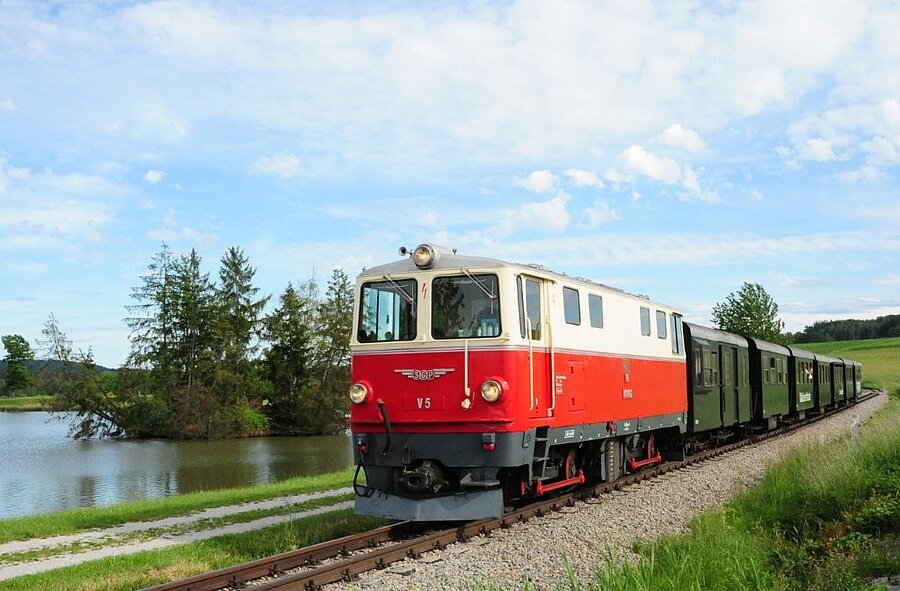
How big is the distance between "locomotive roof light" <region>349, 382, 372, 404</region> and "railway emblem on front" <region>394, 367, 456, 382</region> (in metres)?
0.50

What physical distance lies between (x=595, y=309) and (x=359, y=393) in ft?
13.7

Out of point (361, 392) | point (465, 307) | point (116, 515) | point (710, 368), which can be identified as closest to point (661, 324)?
point (710, 368)

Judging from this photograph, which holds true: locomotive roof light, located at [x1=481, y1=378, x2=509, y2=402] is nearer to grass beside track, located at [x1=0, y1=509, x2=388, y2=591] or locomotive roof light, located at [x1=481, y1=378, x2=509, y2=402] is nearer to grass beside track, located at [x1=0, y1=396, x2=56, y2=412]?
grass beside track, located at [x1=0, y1=509, x2=388, y2=591]

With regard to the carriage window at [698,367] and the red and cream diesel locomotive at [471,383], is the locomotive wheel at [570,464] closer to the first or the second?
the red and cream diesel locomotive at [471,383]

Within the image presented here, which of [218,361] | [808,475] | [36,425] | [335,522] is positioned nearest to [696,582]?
[335,522]

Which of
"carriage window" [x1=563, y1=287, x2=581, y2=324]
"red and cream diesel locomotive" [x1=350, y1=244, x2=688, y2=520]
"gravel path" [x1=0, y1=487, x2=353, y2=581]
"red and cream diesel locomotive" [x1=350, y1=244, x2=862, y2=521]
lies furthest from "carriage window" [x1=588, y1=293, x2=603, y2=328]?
"gravel path" [x1=0, y1=487, x2=353, y2=581]

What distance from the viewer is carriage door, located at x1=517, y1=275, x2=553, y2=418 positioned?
35.0ft

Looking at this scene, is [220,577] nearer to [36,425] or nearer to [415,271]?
[415,271]

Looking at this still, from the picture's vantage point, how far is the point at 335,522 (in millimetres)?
11977

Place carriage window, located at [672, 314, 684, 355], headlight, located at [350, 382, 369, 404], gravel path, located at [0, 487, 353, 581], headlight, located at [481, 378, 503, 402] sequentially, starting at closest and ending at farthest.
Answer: headlight, located at [481, 378, 503, 402]
gravel path, located at [0, 487, 353, 581]
headlight, located at [350, 382, 369, 404]
carriage window, located at [672, 314, 684, 355]

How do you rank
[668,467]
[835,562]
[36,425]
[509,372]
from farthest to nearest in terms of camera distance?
[36,425] < [668,467] < [509,372] < [835,562]

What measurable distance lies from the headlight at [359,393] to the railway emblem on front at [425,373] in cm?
54

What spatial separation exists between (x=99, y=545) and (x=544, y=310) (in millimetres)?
7046

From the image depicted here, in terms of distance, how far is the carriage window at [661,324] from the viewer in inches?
637
